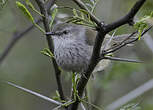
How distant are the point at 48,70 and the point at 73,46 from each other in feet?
16.8

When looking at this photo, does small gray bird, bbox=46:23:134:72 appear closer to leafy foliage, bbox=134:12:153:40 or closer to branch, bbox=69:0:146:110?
branch, bbox=69:0:146:110

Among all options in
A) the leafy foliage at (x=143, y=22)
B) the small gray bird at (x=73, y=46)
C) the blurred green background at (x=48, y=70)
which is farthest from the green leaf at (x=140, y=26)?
the blurred green background at (x=48, y=70)

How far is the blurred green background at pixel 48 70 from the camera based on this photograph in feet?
16.3

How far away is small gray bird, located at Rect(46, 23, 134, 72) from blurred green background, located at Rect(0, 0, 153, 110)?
77cm

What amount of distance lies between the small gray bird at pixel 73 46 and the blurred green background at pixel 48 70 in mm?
770

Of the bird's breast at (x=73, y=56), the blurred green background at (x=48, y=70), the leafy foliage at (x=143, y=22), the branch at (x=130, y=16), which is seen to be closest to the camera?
the branch at (x=130, y=16)

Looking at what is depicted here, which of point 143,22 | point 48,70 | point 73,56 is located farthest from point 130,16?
point 48,70

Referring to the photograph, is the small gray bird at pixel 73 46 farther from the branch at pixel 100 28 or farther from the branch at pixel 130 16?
the branch at pixel 130 16

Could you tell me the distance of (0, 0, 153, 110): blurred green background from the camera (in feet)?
16.3

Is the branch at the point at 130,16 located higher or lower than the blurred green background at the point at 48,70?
higher

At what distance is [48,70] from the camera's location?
8391mm

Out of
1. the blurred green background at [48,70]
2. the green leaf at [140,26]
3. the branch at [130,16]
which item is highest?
the branch at [130,16]

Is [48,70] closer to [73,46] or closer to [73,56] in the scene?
[73,46]

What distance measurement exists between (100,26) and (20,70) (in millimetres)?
5575
